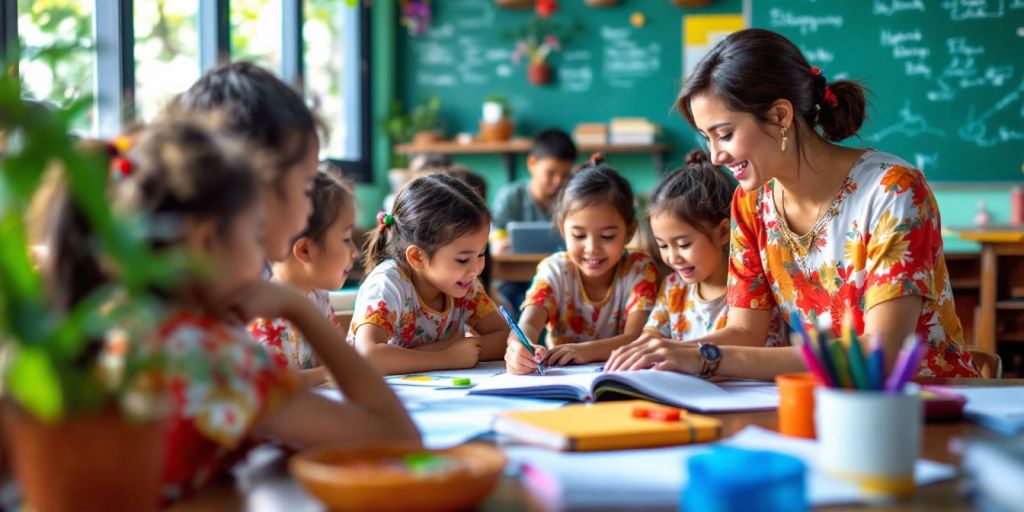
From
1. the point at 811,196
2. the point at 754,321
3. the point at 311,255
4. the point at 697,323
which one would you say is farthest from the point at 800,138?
the point at 311,255

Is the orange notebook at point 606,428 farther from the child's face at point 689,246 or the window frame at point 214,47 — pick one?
the window frame at point 214,47

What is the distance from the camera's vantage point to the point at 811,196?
1.69 m

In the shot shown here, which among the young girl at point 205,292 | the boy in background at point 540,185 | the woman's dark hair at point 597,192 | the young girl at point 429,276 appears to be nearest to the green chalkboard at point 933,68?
the boy in background at point 540,185

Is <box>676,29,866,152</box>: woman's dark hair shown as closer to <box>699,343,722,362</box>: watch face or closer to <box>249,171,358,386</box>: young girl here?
<box>699,343,722,362</box>: watch face

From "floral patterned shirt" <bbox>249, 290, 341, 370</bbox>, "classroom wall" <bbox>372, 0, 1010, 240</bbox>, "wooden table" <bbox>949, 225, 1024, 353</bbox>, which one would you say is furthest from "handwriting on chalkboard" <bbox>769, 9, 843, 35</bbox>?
"floral patterned shirt" <bbox>249, 290, 341, 370</bbox>

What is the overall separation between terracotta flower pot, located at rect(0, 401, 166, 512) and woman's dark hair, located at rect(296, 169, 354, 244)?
1.14m

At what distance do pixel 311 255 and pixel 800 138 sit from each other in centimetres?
89

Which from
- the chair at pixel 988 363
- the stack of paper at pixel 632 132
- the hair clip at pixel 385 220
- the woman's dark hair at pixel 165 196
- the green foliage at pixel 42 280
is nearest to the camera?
the green foliage at pixel 42 280

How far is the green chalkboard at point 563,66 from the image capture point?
5188mm

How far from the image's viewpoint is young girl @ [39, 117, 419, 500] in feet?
2.29

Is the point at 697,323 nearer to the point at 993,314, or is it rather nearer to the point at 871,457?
the point at 871,457

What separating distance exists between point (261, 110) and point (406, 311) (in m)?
0.88

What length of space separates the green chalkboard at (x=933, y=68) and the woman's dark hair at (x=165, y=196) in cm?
413

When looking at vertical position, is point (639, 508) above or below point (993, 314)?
above
